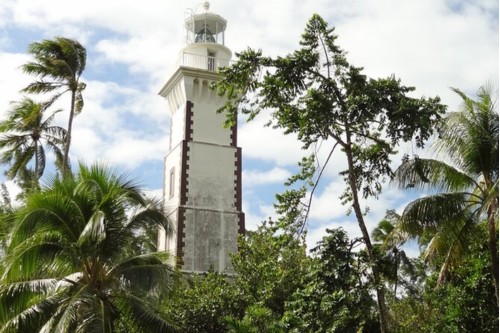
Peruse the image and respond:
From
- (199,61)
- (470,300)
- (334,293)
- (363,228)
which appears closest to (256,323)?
(334,293)

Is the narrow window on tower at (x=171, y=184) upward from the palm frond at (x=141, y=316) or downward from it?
upward

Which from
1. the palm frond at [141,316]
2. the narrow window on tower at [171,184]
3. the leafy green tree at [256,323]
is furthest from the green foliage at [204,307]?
the narrow window on tower at [171,184]

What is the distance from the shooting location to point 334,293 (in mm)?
15906

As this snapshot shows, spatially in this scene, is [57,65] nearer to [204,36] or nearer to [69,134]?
[69,134]

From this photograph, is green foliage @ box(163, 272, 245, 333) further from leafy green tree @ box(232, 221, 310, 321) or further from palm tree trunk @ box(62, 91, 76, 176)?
palm tree trunk @ box(62, 91, 76, 176)

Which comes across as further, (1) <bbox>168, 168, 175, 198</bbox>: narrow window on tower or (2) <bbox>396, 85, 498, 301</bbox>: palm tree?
(1) <bbox>168, 168, 175, 198</bbox>: narrow window on tower

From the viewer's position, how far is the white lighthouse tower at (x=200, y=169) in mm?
30438

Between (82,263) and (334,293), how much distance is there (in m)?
5.67

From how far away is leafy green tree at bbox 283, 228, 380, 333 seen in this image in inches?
626

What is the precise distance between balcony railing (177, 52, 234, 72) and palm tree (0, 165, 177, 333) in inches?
652

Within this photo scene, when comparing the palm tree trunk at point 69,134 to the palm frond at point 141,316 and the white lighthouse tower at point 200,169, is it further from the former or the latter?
the palm frond at point 141,316

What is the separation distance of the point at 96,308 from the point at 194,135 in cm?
1700

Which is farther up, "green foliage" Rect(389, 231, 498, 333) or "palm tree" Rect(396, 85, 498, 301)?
"palm tree" Rect(396, 85, 498, 301)

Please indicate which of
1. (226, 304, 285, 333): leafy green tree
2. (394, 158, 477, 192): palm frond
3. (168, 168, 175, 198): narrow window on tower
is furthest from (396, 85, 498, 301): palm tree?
(168, 168, 175, 198): narrow window on tower
